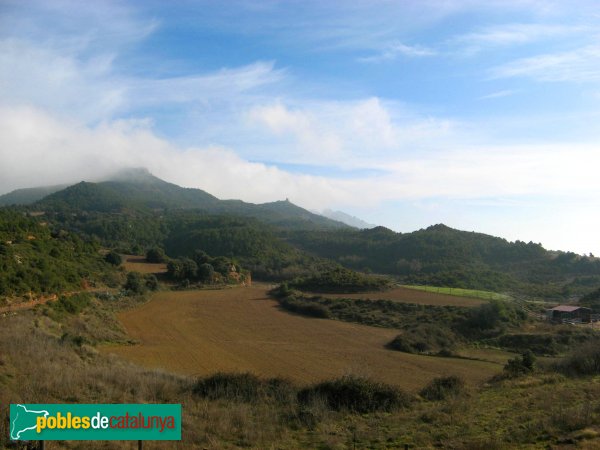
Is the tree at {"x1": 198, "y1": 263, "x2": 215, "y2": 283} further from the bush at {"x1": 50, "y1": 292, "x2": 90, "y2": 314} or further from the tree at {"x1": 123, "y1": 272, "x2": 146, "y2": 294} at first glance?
the bush at {"x1": 50, "y1": 292, "x2": 90, "y2": 314}

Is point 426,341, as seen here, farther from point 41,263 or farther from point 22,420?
point 41,263

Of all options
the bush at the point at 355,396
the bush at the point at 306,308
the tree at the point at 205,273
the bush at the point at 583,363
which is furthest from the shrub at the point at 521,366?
the tree at the point at 205,273

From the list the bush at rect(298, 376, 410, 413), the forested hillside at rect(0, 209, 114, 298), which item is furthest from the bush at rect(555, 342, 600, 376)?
the forested hillside at rect(0, 209, 114, 298)

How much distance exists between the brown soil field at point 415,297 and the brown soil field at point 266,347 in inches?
339

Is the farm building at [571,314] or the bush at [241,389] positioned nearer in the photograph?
the bush at [241,389]

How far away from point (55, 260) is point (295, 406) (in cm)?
2818

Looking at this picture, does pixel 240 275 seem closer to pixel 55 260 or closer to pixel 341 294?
pixel 341 294

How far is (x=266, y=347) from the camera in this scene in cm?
2708

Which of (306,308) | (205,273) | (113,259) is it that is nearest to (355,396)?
(306,308)

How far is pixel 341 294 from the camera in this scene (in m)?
49.2

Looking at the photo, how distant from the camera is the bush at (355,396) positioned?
11.3m

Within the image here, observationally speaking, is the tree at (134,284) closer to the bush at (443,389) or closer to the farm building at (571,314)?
the bush at (443,389)

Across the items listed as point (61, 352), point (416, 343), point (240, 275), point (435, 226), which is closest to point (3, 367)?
point (61, 352)

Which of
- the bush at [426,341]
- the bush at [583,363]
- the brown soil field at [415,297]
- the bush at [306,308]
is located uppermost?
the bush at [583,363]
